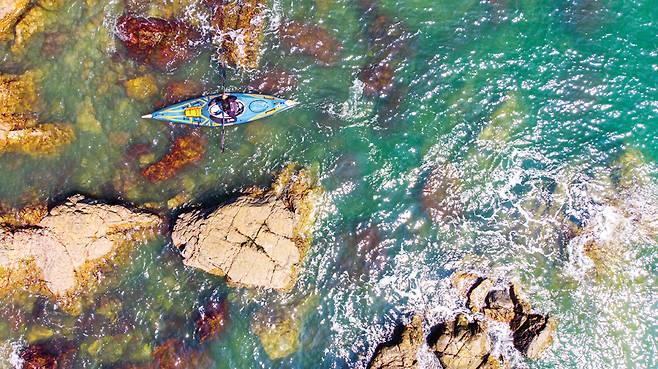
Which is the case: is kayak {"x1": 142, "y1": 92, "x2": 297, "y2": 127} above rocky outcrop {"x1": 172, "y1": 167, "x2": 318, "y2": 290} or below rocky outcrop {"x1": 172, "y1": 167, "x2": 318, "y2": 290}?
above

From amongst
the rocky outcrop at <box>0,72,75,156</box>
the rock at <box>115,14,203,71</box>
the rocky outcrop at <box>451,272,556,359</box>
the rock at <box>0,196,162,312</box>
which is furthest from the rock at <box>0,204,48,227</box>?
the rocky outcrop at <box>451,272,556,359</box>

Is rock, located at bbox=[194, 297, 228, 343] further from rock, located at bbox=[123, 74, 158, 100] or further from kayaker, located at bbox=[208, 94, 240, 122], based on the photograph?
rock, located at bbox=[123, 74, 158, 100]

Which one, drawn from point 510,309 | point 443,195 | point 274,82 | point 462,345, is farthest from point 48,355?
point 510,309

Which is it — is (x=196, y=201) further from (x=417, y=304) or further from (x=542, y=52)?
(x=542, y=52)

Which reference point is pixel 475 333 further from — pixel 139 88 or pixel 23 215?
pixel 23 215

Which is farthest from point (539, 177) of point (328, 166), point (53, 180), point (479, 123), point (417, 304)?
point (53, 180)
